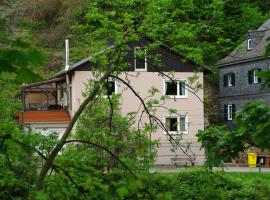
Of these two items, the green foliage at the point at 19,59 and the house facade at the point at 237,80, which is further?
the house facade at the point at 237,80

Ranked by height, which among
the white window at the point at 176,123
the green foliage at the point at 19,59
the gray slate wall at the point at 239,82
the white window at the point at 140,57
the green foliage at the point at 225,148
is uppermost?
the gray slate wall at the point at 239,82

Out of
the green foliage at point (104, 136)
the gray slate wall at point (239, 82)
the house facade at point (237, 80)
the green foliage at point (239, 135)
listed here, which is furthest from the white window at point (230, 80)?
the green foliage at point (239, 135)

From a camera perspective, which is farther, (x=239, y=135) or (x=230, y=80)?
(x=230, y=80)

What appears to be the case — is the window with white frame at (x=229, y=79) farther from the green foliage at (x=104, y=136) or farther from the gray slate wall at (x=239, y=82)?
the green foliage at (x=104, y=136)

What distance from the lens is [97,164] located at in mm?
8977

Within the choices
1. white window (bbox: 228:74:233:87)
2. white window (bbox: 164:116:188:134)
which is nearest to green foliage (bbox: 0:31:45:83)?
white window (bbox: 164:116:188:134)

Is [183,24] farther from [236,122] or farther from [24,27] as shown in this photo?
[24,27]

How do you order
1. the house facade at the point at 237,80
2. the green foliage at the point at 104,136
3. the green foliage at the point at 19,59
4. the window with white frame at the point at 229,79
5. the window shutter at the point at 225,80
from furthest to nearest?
the window shutter at the point at 225,80, the window with white frame at the point at 229,79, the house facade at the point at 237,80, the green foliage at the point at 104,136, the green foliage at the point at 19,59

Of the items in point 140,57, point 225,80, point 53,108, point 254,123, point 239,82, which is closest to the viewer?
point 254,123

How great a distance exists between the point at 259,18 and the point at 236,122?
5108 cm

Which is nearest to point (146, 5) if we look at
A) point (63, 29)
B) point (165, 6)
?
point (165, 6)

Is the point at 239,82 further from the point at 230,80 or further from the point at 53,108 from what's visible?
the point at 53,108

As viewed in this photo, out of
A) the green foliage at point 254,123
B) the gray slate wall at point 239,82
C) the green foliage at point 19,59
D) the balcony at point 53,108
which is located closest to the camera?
the green foliage at point 19,59

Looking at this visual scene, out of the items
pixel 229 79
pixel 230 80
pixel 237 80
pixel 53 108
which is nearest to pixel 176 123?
pixel 53 108
